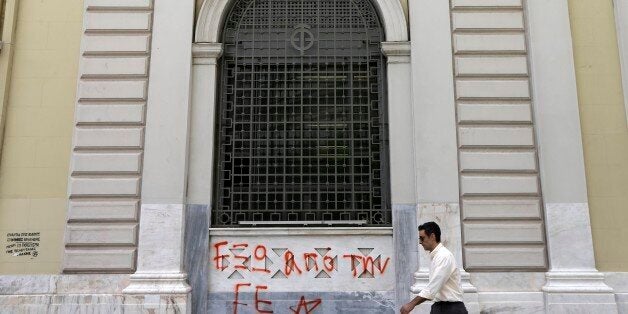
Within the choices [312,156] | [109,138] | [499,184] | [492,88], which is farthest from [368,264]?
[109,138]

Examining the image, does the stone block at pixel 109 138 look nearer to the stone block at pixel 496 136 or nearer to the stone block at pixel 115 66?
the stone block at pixel 115 66

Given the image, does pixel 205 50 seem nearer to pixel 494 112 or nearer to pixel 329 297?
pixel 329 297

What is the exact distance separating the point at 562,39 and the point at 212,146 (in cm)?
543

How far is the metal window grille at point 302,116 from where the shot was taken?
7582mm

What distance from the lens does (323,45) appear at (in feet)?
26.5

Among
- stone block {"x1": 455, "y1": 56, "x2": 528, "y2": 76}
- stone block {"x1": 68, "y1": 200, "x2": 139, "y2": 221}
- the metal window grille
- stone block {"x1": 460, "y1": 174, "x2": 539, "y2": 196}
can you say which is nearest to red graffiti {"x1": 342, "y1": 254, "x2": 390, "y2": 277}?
the metal window grille

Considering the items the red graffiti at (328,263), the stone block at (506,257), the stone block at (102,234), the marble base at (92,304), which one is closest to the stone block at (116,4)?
the stone block at (102,234)

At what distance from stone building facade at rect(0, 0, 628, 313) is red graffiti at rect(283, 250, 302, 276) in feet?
0.10

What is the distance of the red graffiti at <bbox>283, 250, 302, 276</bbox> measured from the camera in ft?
23.7

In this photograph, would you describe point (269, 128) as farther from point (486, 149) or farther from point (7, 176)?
point (7, 176)

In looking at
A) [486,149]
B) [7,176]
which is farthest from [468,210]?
[7,176]

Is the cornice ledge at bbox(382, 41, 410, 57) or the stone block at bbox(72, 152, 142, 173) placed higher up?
the cornice ledge at bbox(382, 41, 410, 57)

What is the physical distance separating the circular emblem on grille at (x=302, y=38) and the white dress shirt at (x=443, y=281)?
4.35 metres

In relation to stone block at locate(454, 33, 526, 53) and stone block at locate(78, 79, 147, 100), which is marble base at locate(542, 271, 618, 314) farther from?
stone block at locate(78, 79, 147, 100)
